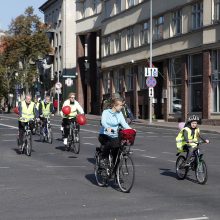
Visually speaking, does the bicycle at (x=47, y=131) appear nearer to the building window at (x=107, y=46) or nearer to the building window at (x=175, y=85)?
the building window at (x=175, y=85)

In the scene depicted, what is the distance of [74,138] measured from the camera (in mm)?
17984

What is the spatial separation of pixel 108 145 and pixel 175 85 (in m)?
31.2

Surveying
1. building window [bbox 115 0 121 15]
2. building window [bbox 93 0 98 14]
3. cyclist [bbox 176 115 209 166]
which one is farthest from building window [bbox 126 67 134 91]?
cyclist [bbox 176 115 209 166]

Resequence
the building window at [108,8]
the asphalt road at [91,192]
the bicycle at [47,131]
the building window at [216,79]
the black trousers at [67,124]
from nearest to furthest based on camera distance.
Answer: the asphalt road at [91,192], the black trousers at [67,124], the bicycle at [47,131], the building window at [216,79], the building window at [108,8]

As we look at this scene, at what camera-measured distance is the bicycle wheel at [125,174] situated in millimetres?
10336

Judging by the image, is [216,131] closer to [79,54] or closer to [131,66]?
[131,66]

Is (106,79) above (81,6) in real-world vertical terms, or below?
below

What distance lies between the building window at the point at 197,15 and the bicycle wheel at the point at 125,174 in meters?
28.5

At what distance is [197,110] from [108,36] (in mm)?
18703

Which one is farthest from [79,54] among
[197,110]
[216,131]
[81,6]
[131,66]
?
[216,131]

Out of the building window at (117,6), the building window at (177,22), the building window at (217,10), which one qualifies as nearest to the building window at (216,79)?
the building window at (217,10)

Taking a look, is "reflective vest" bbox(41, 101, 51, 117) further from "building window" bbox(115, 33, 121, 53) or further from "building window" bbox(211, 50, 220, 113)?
"building window" bbox(115, 33, 121, 53)

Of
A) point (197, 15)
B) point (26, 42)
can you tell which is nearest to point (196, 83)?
point (197, 15)

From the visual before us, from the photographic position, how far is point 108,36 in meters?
54.7
